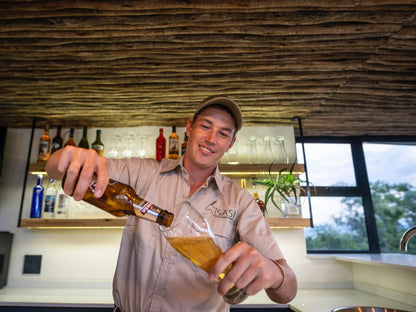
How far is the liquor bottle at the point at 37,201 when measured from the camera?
8.48ft

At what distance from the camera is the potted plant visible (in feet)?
8.21

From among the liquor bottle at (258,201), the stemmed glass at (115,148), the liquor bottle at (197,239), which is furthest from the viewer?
the stemmed glass at (115,148)

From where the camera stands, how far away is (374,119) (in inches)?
113

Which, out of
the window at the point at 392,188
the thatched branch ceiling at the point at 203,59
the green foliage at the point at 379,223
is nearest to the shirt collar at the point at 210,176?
the thatched branch ceiling at the point at 203,59

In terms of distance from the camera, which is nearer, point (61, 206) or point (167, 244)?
point (167, 244)

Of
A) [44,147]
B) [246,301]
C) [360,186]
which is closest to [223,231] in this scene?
[246,301]

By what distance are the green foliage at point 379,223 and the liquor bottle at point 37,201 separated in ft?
9.13

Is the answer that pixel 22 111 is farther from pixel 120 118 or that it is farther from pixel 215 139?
pixel 215 139

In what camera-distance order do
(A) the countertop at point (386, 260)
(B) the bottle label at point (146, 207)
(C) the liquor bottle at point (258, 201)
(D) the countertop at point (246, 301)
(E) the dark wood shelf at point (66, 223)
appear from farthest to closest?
(C) the liquor bottle at point (258, 201)
(E) the dark wood shelf at point (66, 223)
(D) the countertop at point (246, 301)
(A) the countertop at point (386, 260)
(B) the bottle label at point (146, 207)

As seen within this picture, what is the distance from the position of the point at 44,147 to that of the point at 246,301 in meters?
2.33

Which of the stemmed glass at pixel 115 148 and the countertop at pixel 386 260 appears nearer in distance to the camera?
the countertop at pixel 386 260

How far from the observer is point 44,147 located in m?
2.70

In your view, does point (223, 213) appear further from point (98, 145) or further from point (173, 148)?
point (98, 145)

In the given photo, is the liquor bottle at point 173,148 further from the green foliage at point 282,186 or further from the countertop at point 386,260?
the countertop at point 386,260
